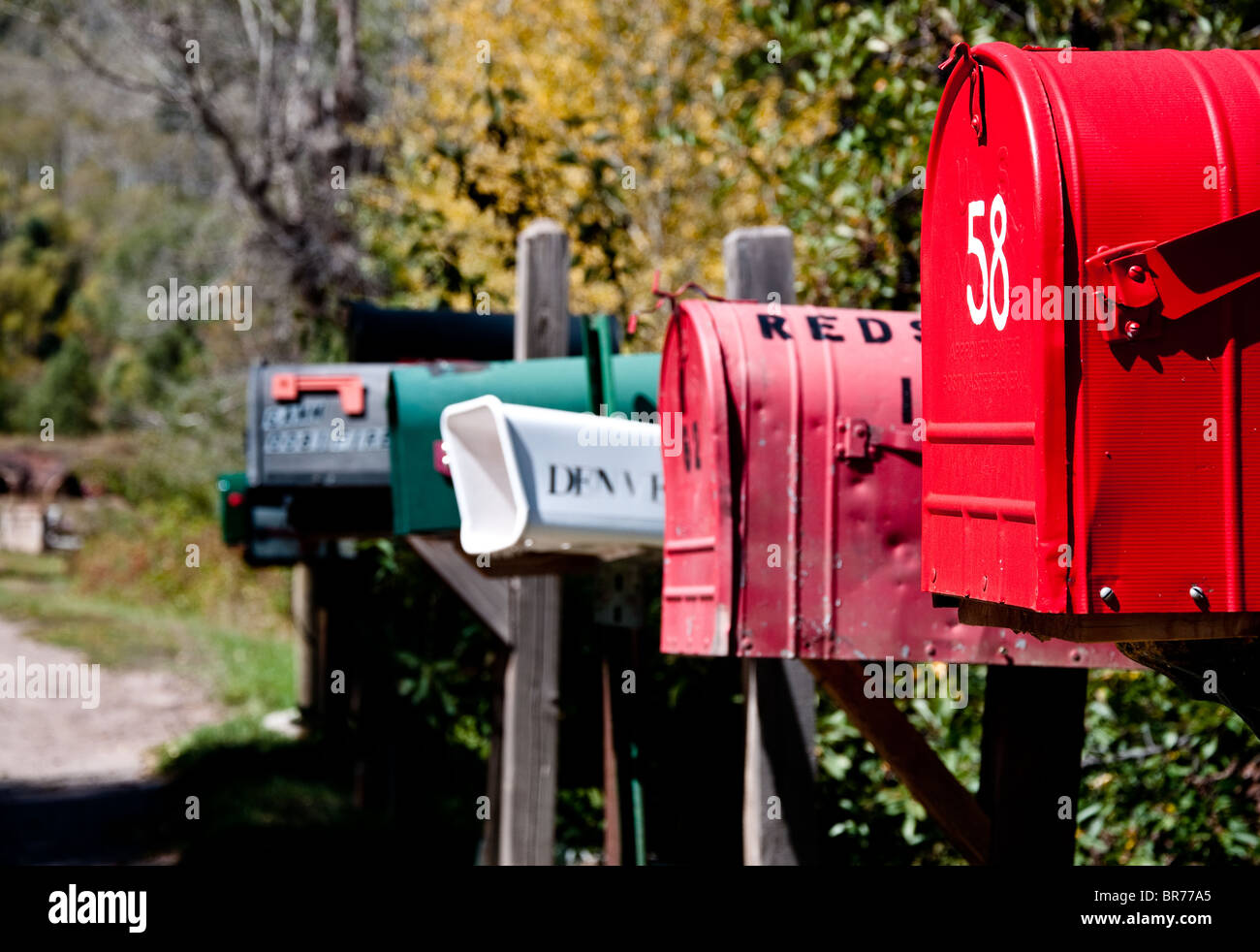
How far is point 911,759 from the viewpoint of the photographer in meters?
2.71

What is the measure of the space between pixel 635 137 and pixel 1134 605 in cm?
816

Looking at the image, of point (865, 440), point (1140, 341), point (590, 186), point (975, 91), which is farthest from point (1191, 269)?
point (590, 186)

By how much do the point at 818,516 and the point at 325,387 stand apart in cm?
228

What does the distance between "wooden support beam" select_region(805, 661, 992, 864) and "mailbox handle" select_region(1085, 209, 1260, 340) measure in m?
1.26

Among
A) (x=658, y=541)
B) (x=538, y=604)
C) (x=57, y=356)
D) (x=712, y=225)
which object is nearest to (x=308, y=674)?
(x=712, y=225)

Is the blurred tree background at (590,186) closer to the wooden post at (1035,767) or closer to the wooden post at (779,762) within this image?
the wooden post at (779,762)

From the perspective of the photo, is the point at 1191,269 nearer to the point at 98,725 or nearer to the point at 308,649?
the point at 308,649

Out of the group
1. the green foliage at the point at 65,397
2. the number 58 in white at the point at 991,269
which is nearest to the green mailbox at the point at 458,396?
the number 58 in white at the point at 991,269

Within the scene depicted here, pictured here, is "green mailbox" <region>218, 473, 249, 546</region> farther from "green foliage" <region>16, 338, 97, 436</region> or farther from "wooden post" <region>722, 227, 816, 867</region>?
"green foliage" <region>16, 338, 97, 436</region>

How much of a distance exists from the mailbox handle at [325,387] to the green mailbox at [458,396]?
551 millimetres

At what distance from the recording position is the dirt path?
8.76 meters

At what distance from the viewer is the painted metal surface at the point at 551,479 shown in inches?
120

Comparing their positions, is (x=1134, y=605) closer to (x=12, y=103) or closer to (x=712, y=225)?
(x=712, y=225)

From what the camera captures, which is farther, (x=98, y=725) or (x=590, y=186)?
(x=98, y=725)
